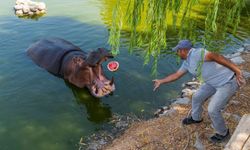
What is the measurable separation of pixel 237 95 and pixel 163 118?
6.29 feet

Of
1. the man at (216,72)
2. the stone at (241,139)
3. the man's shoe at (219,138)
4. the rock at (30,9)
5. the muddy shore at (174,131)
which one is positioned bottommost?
the muddy shore at (174,131)

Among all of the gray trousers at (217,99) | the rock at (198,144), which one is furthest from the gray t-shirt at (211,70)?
the rock at (198,144)

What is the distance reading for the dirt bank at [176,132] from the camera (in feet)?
23.4

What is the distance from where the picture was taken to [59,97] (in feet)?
35.3

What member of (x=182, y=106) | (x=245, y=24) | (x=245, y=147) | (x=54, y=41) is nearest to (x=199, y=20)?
(x=245, y=24)

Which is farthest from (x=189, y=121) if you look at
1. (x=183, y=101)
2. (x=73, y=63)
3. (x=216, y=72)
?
(x=73, y=63)

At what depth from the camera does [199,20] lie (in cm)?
1627

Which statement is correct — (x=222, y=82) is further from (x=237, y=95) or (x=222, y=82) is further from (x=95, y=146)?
(x=95, y=146)

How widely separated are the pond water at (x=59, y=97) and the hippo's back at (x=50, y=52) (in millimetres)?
256

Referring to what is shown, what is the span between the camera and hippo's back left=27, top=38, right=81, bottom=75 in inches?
476

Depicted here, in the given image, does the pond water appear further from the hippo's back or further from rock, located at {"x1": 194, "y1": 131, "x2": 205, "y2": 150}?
rock, located at {"x1": 194, "y1": 131, "x2": 205, "y2": 150}

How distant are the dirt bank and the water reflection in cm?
128

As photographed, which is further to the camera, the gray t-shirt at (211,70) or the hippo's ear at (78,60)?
the hippo's ear at (78,60)

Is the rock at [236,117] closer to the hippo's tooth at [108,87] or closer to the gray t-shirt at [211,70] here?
the gray t-shirt at [211,70]
